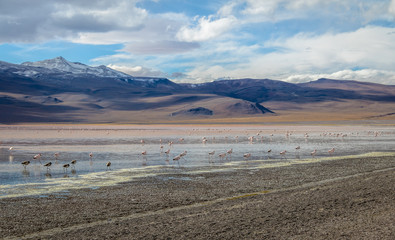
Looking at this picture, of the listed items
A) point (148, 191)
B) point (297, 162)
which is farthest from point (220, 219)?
point (297, 162)

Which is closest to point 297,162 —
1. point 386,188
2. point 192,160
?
point 192,160

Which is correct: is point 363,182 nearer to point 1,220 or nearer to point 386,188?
point 386,188

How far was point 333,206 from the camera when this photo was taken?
11.5 m

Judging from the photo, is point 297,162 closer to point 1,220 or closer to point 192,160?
point 192,160

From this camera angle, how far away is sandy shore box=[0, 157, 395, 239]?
9.38 m

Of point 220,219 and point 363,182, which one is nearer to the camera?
point 220,219

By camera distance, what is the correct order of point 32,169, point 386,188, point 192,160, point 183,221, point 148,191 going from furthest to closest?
1. point 192,160
2. point 32,169
3. point 148,191
4. point 386,188
5. point 183,221

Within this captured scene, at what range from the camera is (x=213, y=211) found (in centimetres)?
1155

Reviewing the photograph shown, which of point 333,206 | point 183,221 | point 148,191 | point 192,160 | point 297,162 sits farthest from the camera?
point 192,160

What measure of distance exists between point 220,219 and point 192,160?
1543 cm

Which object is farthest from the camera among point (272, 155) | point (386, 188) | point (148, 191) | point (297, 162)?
point (272, 155)

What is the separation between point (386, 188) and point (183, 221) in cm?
761

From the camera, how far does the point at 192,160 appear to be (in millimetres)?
25922

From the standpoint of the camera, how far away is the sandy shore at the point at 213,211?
938cm
